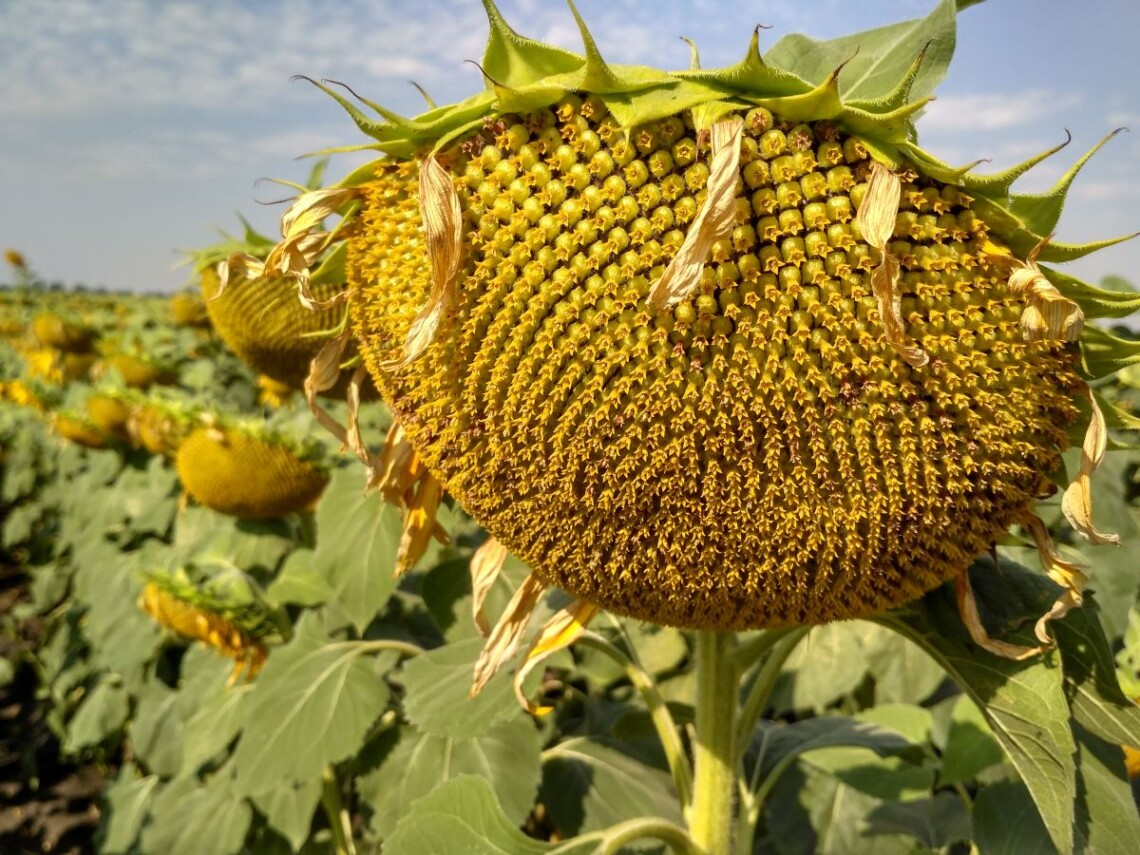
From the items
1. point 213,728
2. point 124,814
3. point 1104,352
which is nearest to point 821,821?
point 1104,352

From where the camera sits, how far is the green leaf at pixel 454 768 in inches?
86.0

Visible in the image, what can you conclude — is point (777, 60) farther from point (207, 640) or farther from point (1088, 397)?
point (207, 640)

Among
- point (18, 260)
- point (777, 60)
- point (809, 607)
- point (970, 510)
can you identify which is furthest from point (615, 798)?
point (18, 260)

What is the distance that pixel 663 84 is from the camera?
3.03ft

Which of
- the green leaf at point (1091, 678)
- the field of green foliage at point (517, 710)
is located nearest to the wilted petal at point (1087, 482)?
the field of green foliage at point (517, 710)

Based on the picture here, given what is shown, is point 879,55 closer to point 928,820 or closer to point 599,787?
point 928,820

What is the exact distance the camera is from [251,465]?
119 inches

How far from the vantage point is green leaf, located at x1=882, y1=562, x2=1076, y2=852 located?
1132 mm

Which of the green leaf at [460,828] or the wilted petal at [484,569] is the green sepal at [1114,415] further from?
the green leaf at [460,828]

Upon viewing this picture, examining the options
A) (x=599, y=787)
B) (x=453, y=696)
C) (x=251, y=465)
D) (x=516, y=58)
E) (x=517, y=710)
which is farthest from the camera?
(x=251, y=465)

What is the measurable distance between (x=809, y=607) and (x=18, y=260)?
14.7 m

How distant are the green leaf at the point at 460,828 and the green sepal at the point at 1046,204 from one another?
1064 millimetres

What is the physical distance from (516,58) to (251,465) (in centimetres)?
234

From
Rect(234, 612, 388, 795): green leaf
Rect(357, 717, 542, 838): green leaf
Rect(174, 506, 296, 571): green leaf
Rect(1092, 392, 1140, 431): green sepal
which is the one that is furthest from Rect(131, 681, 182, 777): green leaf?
Rect(1092, 392, 1140, 431): green sepal
